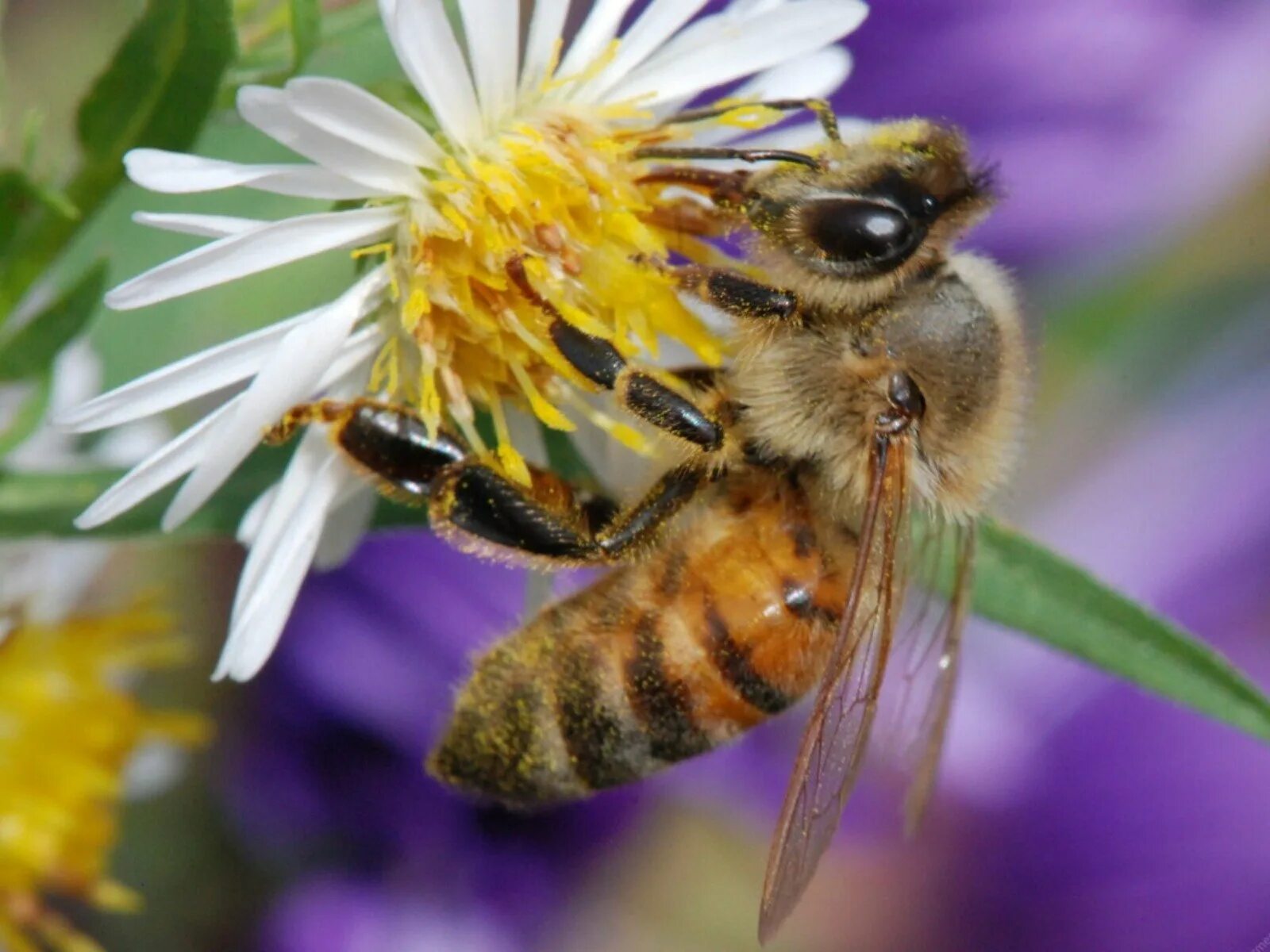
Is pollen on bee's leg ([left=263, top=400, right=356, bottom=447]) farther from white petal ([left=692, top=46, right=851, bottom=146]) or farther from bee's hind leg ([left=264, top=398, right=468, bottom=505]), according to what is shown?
white petal ([left=692, top=46, right=851, bottom=146])

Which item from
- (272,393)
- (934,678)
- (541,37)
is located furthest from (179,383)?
(934,678)

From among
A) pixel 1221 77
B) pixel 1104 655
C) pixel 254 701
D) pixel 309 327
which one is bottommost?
pixel 254 701

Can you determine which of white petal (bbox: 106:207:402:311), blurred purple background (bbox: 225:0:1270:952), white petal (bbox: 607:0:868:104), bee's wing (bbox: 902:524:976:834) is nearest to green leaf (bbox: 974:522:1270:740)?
bee's wing (bbox: 902:524:976:834)

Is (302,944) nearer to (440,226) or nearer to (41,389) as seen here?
(41,389)

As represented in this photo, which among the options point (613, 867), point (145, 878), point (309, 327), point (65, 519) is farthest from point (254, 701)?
point (309, 327)

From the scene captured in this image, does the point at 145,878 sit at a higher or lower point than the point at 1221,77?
lower

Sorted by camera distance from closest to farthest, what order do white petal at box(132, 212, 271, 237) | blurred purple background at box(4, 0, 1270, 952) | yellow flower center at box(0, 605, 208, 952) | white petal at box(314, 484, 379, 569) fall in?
white petal at box(132, 212, 271, 237), white petal at box(314, 484, 379, 569), yellow flower center at box(0, 605, 208, 952), blurred purple background at box(4, 0, 1270, 952)
